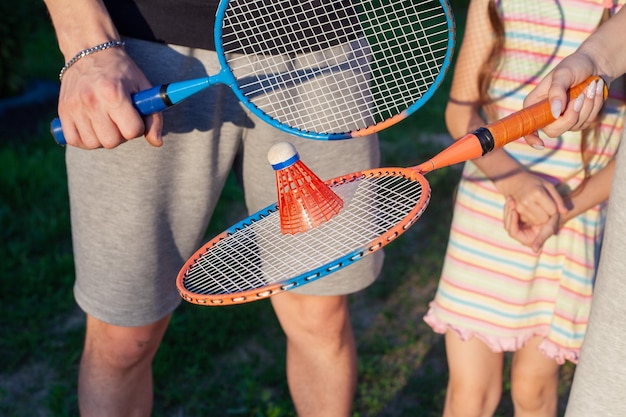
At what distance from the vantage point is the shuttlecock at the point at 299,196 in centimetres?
186

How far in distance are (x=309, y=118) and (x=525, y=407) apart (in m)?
1.13

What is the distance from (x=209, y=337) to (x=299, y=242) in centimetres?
170

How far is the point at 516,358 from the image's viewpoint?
2.47 m

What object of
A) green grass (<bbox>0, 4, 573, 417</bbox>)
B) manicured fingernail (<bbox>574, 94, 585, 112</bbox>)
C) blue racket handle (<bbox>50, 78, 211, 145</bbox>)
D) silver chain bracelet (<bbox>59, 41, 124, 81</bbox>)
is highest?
silver chain bracelet (<bbox>59, 41, 124, 81</bbox>)

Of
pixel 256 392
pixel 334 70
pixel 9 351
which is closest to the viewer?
pixel 334 70

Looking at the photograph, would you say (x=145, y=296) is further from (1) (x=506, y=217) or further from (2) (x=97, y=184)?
(1) (x=506, y=217)

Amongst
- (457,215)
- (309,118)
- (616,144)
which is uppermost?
(309,118)

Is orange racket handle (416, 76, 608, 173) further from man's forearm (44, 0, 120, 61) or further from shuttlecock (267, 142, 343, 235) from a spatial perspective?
man's forearm (44, 0, 120, 61)

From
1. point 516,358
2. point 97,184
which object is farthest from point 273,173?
point 516,358

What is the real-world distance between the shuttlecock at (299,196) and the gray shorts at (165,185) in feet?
0.82

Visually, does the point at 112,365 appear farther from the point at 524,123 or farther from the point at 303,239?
the point at 524,123

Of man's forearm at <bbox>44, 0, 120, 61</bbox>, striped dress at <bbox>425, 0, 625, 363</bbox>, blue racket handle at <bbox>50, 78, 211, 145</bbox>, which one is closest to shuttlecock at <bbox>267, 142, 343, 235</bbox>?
blue racket handle at <bbox>50, 78, 211, 145</bbox>

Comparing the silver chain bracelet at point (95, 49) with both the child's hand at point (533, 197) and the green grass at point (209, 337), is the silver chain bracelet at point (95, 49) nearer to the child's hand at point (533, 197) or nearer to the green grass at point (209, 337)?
the child's hand at point (533, 197)

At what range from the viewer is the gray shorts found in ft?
6.82
